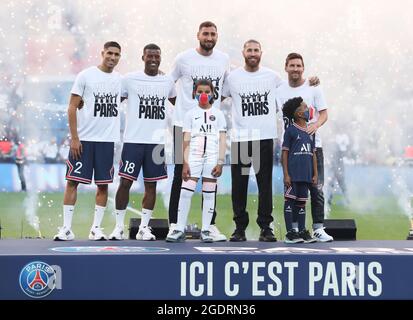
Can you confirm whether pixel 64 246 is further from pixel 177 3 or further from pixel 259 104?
pixel 177 3

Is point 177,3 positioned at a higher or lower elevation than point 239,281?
higher

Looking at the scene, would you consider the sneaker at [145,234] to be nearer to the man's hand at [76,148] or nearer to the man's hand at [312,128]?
the man's hand at [76,148]

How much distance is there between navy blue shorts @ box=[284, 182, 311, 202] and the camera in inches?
278

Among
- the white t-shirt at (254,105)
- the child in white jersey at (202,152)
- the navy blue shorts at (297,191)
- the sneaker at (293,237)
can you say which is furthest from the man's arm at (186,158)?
the sneaker at (293,237)

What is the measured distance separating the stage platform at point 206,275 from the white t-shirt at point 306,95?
158 cm

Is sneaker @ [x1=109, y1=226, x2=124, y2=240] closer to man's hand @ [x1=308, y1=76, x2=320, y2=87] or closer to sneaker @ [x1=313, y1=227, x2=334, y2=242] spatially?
sneaker @ [x1=313, y1=227, x2=334, y2=242]

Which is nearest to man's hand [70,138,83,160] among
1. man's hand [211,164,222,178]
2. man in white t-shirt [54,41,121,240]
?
man in white t-shirt [54,41,121,240]

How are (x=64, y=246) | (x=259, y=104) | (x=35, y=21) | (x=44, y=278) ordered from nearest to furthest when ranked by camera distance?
1. (x=44, y=278)
2. (x=64, y=246)
3. (x=259, y=104)
4. (x=35, y=21)

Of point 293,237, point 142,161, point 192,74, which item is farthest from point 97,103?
point 293,237

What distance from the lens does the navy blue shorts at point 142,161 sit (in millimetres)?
7414

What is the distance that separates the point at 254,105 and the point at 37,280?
2.35 m

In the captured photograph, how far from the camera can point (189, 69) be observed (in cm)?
735
